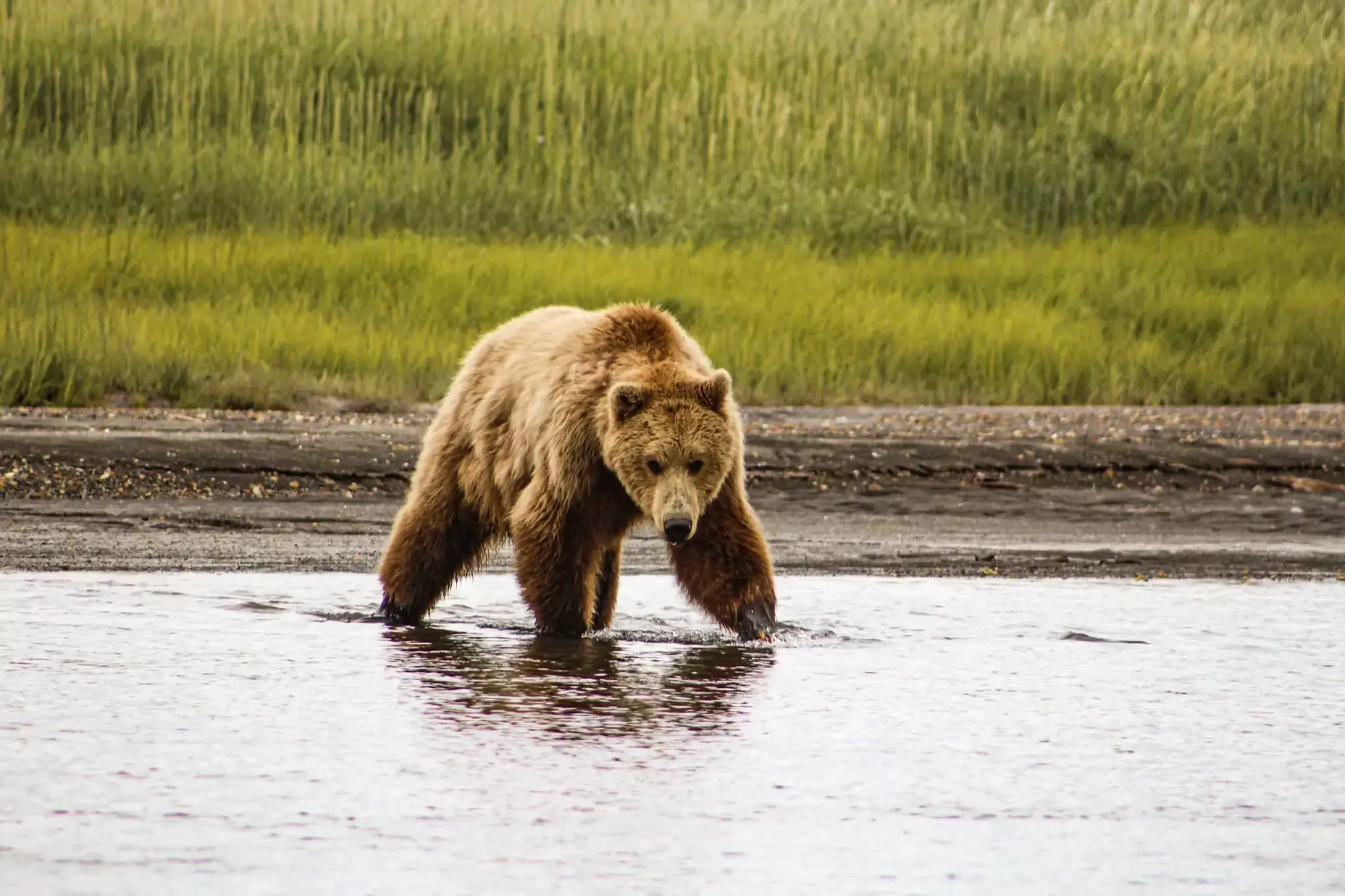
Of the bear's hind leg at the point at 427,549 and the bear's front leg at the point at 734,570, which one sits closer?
the bear's front leg at the point at 734,570

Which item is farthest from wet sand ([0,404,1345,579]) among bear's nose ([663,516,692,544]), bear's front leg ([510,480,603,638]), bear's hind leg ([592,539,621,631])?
bear's nose ([663,516,692,544])

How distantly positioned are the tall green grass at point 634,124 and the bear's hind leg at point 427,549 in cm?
744

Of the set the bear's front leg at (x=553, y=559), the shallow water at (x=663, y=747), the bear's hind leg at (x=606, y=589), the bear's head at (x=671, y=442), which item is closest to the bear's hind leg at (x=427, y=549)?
the shallow water at (x=663, y=747)

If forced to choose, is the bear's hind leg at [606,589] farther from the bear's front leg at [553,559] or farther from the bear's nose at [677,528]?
the bear's nose at [677,528]

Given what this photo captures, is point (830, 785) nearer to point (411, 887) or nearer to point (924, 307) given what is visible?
point (411, 887)

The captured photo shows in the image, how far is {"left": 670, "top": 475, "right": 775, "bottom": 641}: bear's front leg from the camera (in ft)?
19.9

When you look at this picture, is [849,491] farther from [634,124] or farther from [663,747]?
[634,124]

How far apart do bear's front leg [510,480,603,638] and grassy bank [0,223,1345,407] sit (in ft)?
17.7

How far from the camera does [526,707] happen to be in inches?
197

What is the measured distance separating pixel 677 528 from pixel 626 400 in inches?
18.6

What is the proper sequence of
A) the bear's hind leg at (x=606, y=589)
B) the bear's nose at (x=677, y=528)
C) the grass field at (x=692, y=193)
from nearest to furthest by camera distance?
the bear's nose at (x=677, y=528) < the bear's hind leg at (x=606, y=589) < the grass field at (x=692, y=193)

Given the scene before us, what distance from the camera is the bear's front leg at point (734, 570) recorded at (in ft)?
19.9

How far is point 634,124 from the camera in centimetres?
1548

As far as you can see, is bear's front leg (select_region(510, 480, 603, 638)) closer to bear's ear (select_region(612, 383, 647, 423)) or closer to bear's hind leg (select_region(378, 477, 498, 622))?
bear's ear (select_region(612, 383, 647, 423))
